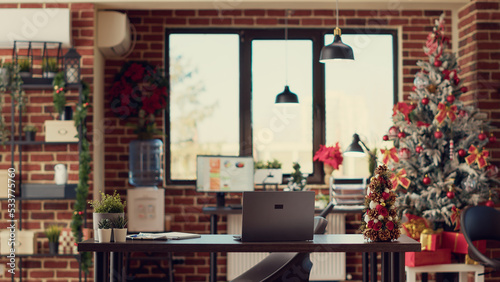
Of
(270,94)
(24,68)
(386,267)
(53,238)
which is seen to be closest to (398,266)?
(386,267)

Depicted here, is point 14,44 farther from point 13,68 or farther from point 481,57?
point 481,57

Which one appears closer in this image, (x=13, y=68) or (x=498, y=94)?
(x=13, y=68)

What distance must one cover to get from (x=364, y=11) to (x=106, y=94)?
262cm

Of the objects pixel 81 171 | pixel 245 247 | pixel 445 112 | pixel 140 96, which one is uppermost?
pixel 140 96

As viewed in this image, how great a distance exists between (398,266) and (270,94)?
3.10 metres

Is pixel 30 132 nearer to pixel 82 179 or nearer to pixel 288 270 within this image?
pixel 82 179

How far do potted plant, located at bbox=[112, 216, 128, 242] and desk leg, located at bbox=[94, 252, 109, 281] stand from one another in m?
0.10

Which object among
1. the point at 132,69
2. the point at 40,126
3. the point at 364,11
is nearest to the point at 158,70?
the point at 132,69

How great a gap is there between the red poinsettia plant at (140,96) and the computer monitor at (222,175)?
0.60m

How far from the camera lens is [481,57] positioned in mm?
5039

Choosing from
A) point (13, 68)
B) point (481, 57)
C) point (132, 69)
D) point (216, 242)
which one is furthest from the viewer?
point (132, 69)

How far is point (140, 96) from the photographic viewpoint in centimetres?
551

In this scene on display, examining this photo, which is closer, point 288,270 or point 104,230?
point 104,230

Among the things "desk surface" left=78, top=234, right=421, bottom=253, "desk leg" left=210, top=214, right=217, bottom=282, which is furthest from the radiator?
"desk surface" left=78, top=234, right=421, bottom=253
